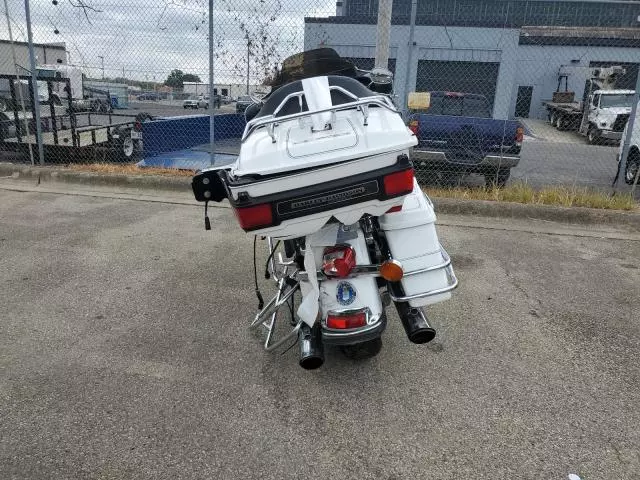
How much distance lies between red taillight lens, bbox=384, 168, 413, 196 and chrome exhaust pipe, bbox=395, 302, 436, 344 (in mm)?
673

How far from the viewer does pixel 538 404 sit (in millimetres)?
2635

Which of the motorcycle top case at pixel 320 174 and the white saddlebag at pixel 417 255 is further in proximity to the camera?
the white saddlebag at pixel 417 255

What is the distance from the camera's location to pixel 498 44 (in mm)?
16047

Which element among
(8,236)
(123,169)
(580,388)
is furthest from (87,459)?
(123,169)

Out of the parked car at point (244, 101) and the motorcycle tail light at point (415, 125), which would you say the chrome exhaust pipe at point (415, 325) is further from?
the motorcycle tail light at point (415, 125)

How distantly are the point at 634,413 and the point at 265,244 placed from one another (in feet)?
11.5

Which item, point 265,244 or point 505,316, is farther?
point 265,244

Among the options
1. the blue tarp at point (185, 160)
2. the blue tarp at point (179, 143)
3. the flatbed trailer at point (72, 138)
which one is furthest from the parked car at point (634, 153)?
the flatbed trailer at point (72, 138)

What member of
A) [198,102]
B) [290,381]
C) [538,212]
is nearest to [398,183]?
[290,381]

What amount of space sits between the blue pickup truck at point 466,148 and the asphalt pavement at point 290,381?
3044 millimetres

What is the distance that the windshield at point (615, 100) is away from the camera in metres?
17.3

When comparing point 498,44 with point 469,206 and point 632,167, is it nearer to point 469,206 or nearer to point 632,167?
point 632,167

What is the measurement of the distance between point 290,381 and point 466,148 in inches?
225

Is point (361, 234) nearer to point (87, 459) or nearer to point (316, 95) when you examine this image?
point (316, 95)
